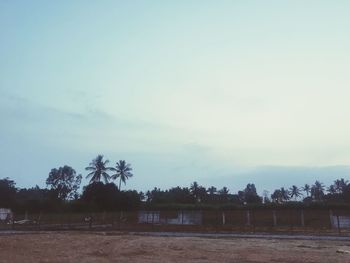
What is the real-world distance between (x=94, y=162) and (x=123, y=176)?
356 inches

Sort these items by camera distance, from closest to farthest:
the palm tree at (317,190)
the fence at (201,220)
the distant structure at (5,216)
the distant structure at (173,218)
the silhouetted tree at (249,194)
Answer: the fence at (201,220) < the distant structure at (173,218) < the distant structure at (5,216) < the silhouetted tree at (249,194) < the palm tree at (317,190)

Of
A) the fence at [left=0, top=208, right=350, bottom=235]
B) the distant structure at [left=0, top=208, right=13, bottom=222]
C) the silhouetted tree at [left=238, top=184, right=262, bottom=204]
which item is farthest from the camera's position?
the silhouetted tree at [left=238, top=184, right=262, bottom=204]

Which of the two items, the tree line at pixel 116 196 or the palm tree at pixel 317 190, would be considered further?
the palm tree at pixel 317 190

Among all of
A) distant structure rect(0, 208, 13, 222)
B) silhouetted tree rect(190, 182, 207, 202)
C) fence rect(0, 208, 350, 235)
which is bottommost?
fence rect(0, 208, 350, 235)

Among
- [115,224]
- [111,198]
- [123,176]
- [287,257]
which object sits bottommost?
[287,257]

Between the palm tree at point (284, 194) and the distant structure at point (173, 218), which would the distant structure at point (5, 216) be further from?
the palm tree at point (284, 194)

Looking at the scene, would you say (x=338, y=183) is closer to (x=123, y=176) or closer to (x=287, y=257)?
(x=123, y=176)

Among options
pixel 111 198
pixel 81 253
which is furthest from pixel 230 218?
pixel 111 198

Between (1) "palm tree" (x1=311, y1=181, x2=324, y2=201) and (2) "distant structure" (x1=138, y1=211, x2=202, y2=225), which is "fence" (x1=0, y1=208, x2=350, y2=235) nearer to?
(2) "distant structure" (x1=138, y1=211, x2=202, y2=225)

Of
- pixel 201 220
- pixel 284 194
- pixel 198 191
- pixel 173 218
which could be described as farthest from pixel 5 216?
pixel 284 194

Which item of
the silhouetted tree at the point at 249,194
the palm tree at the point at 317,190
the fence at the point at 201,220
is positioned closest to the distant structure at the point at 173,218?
the fence at the point at 201,220

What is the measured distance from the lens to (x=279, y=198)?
456 feet

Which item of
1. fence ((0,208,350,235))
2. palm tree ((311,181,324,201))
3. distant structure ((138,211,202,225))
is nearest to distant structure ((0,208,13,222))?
fence ((0,208,350,235))

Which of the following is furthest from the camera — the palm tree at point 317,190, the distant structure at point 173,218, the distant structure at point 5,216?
the palm tree at point 317,190
